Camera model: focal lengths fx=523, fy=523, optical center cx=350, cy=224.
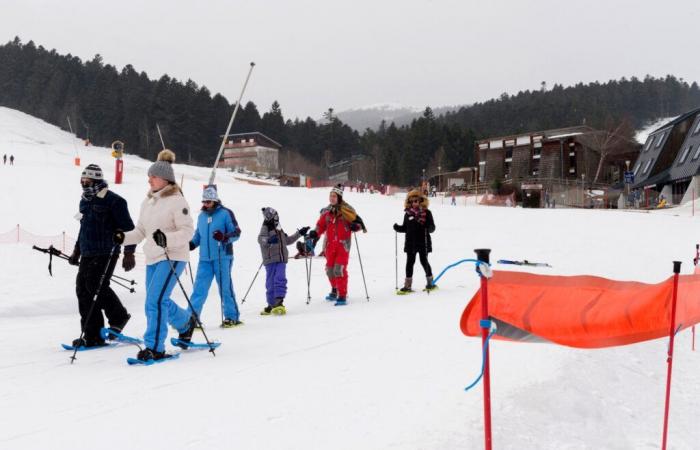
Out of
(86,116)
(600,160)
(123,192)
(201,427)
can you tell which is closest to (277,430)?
(201,427)

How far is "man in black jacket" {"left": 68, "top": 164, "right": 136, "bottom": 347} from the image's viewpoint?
596cm

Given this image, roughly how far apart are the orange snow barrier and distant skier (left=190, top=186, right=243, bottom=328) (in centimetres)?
460

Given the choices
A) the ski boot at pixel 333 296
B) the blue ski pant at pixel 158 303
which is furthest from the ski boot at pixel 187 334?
the ski boot at pixel 333 296

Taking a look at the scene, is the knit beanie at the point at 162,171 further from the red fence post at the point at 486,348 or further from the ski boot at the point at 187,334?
the red fence post at the point at 486,348

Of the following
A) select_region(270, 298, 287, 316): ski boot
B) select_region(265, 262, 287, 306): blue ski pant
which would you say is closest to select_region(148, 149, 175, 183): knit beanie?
select_region(265, 262, 287, 306): blue ski pant

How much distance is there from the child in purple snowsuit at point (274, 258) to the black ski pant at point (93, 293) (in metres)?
2.79

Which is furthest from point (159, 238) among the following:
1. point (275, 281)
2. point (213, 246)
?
point (275, 281)

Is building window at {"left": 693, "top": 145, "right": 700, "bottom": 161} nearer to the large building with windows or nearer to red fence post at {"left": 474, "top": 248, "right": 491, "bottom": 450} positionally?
the large building with windows

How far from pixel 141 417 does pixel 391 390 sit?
178cm

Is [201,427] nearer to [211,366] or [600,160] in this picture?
[211,366]

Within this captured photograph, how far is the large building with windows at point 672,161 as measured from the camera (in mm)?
40031

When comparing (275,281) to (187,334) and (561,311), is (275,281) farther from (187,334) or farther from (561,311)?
(561,311)

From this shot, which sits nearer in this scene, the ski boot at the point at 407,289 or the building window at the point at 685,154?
the ski boot at the point at 407,289

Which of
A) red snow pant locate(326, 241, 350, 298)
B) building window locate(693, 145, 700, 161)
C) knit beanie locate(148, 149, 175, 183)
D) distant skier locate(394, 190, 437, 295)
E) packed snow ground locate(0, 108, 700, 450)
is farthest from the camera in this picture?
building window locate(693, 145, 700, 161)
